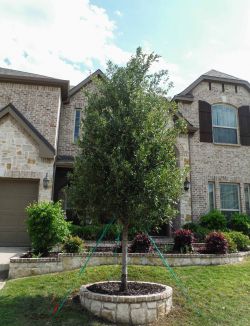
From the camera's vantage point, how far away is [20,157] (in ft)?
39.4

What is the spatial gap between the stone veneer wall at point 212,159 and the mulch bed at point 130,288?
26.4 ft

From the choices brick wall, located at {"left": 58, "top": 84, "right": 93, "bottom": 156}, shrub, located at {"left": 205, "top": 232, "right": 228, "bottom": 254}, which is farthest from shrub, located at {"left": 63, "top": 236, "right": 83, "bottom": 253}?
brick wall, located at {"left": 58, "top": 84, "right": 93, "bottom": 156}

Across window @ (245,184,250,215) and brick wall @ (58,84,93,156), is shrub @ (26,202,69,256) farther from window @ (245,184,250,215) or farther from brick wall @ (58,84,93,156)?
window @ (245,184,250,215)

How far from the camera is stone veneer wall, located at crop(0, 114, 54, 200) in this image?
11875mm

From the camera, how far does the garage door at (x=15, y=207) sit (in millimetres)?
11883

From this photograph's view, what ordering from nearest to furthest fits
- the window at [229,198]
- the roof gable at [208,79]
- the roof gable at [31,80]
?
the roof gable at [31,80], the window at [229,198], the roof gable at [208,79]

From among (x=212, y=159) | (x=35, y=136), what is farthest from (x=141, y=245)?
(x=212, y=159)

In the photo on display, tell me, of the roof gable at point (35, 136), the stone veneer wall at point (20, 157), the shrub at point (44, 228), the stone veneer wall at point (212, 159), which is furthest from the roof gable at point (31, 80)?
the shrub at point (44, 228)

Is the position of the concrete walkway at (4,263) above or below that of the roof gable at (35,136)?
below

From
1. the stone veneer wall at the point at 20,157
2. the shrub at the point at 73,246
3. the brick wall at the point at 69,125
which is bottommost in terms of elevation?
the shrub at the point at 73,246

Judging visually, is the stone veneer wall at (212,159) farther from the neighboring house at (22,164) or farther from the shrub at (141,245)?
the neighboring house at (22,164)

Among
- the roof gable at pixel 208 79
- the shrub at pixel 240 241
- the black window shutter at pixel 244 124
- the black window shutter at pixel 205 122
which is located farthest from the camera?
the black window shutter at pixel 244 124

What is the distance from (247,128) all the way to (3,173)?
39.1ft

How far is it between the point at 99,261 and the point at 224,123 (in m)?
10.6
